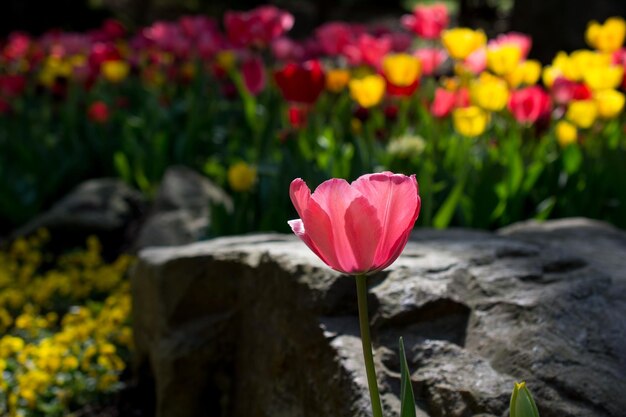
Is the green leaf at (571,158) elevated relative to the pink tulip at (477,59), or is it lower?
lower

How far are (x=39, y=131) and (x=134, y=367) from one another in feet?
9.70

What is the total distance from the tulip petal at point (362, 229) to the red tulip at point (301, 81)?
2.23m

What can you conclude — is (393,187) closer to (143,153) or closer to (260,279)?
(260,279)

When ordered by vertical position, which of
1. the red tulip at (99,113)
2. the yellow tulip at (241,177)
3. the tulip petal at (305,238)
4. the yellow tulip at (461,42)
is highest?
the yellow tulip at (461,42)

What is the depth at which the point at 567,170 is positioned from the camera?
3.52 meters

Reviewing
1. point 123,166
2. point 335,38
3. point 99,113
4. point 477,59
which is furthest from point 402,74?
point 99,113

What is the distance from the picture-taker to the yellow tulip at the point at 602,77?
333cm

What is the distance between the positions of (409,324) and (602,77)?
1801mm

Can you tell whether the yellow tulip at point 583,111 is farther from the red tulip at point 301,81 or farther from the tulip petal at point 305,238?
the tulip petal at point 305,238

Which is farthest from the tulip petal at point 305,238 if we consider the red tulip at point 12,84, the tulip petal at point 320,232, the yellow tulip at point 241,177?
the red tulip at point 12,84

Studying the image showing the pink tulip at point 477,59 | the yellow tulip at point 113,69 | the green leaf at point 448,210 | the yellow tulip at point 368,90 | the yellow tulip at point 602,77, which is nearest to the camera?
the green leaf at point 448,210

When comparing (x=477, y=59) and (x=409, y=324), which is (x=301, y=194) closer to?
(x=409, y=324)

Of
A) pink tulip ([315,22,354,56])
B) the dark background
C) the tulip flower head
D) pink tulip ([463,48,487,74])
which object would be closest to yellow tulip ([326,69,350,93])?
pink tulip ([315,22,354,56])

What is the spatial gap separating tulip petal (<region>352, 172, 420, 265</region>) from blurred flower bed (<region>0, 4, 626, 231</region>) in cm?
189
